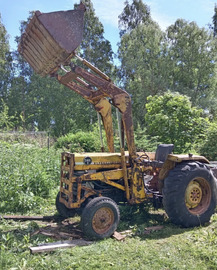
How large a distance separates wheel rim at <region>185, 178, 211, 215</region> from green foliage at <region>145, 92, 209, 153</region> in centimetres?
681

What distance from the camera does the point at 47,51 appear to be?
5.15 meters

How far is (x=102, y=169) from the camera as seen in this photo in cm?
591

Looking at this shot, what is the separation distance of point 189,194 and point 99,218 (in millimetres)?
1858

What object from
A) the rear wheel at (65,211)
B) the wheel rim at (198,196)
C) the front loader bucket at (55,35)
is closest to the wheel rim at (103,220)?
the rear wheel at (65,211)

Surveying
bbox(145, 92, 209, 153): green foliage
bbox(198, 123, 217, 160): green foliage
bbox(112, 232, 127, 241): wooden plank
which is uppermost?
bbox(145, 92, 209, 153): green foliage

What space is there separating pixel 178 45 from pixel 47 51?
25605mm

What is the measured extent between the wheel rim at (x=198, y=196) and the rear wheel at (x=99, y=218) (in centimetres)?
152

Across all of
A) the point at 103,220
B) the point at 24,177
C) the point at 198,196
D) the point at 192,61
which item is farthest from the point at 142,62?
the point at 103,220

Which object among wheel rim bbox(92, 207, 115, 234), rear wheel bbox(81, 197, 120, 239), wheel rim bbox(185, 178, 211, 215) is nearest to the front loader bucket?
rear wheel bbox(81, 197, 120, 239)

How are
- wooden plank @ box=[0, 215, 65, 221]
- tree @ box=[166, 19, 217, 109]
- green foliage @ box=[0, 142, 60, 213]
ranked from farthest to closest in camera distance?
tree @ box=[166, 19, 217, 109] → green foliage @ box=[0, 142, 60, 213] → wooden plank @ box=[0, 215, 65, 221]

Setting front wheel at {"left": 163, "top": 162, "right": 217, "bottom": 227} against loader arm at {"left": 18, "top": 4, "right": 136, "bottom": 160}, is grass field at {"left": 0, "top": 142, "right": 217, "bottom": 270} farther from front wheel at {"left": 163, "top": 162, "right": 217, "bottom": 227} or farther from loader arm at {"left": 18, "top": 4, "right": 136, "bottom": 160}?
loader arm at {"left": 18, "top": 4, "right": 136, "bottom": 160}

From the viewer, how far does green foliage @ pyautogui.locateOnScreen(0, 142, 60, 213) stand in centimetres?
688

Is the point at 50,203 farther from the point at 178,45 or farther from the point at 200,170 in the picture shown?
the point at 178,45

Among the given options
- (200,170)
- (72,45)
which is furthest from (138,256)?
(72,45)
